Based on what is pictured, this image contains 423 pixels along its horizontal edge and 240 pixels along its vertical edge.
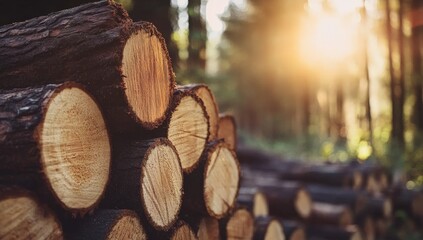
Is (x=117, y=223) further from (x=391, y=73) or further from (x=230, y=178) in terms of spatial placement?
(x=391, y=73)

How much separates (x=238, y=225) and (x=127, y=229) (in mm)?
1357

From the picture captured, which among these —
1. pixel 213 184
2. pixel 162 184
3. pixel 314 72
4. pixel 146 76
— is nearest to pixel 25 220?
pixel 162 184

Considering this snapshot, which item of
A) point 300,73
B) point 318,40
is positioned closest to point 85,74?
point 300,73

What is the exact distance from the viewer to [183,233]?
282 cm

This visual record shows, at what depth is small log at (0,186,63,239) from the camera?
6.35 feet

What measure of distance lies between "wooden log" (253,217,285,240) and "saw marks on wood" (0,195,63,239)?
2.15 m

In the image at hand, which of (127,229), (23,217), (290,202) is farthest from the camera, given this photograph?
(290,202)

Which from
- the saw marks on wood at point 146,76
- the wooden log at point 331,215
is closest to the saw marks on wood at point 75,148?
the saw marks on wood at point 146,76

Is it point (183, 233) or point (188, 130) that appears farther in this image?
point (188, 130)

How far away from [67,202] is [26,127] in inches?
16.2

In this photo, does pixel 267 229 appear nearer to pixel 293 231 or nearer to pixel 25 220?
pixel 293 231

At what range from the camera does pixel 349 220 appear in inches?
232

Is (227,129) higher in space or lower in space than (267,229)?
higher

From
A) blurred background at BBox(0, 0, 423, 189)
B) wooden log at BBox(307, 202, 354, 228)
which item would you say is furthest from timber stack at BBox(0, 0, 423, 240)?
blurred background at BBox(0, 0, 423, 189)
